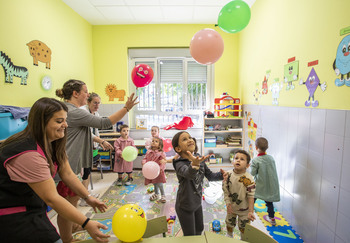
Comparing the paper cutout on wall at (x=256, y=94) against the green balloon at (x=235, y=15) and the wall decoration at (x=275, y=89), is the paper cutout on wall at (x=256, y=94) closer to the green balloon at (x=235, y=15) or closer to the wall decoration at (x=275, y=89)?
the wall decoration at (x=275, y=89)

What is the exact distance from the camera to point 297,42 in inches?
90.1

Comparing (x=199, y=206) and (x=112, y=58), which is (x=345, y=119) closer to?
(x=199, y=206)

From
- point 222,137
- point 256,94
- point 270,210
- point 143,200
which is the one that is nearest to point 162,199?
point 143,200

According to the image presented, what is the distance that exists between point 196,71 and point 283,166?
2.85 metres

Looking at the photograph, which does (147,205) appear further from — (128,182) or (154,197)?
(128,182)

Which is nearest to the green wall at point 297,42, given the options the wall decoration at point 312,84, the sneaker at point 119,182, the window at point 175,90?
the wall decoration at point 312,84

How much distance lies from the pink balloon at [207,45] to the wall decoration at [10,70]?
219 cm

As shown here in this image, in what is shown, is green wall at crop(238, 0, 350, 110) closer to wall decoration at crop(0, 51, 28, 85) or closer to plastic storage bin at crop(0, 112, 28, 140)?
plastic storage bin at crop(0, 112, 28, 140)

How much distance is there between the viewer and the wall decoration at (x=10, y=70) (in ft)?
7.49

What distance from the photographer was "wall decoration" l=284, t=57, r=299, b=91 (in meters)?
2.30

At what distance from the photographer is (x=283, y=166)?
8.48 feet

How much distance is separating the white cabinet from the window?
0.46 m

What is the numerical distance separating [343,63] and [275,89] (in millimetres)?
1171

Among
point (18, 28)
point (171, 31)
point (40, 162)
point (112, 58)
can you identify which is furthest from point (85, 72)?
point (40, 162)
